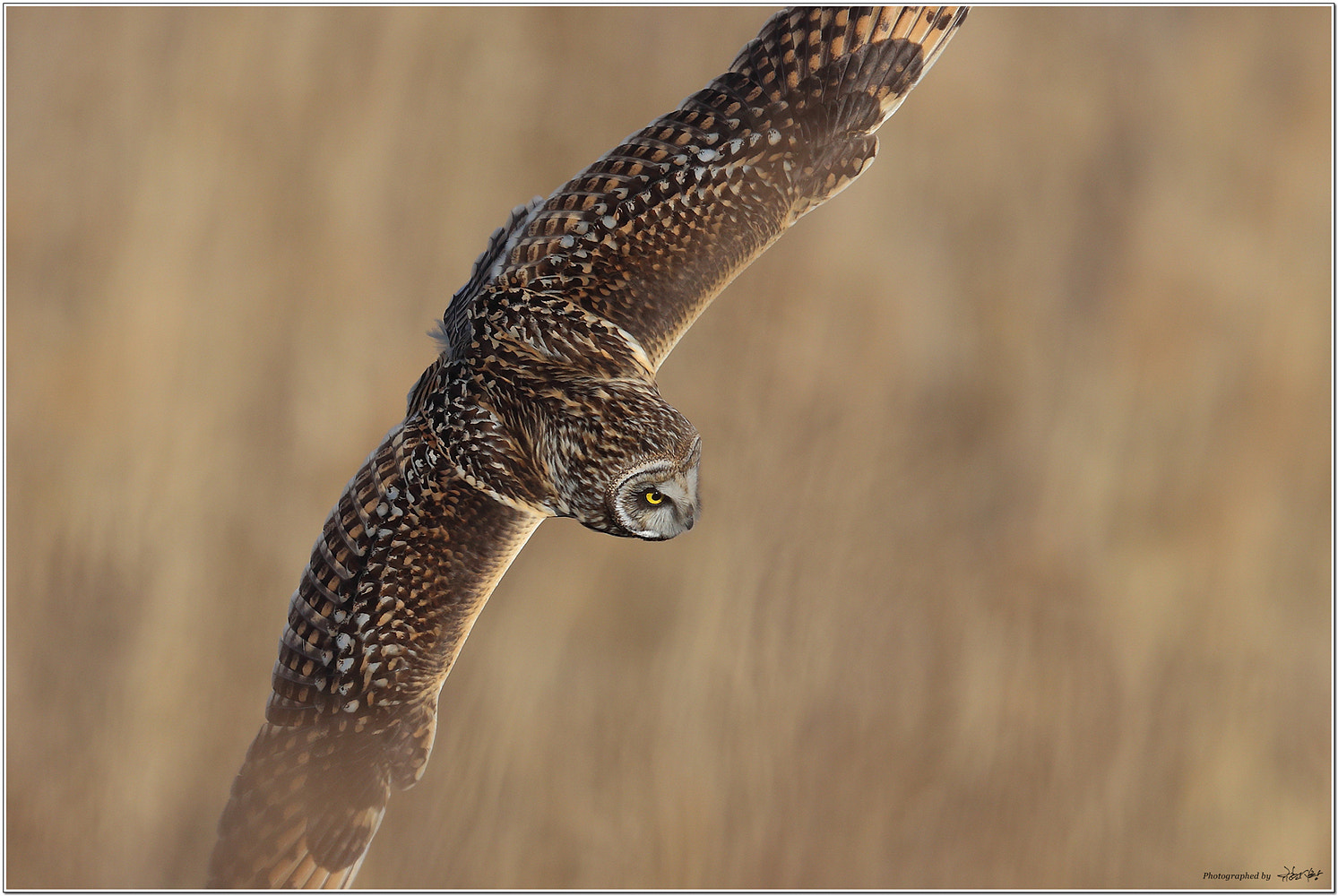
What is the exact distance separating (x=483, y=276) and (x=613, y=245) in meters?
0.11

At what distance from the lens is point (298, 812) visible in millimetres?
735

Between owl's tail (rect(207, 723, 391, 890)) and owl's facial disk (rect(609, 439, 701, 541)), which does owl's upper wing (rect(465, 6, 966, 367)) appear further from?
owl's tail (rect(207, 723, 391, 890))

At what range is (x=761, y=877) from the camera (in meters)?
1.94

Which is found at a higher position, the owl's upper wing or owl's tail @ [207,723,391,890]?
the owl's upper wing

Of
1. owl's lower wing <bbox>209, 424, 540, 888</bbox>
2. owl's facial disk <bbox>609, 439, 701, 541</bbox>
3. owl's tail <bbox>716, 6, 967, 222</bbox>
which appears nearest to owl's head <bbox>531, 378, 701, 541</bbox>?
owl's facial disk <bbox>609, 439, 701, 541</bbox>

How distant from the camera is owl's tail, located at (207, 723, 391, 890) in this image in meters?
0.73

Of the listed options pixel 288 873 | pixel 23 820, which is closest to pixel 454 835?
pixel 23 820

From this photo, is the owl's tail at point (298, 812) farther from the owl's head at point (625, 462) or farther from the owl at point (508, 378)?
the owl's head at point (625, 462)

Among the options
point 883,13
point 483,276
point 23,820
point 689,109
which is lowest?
point 23,820

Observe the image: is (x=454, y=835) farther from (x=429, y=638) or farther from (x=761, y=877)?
(x=429, y=638)

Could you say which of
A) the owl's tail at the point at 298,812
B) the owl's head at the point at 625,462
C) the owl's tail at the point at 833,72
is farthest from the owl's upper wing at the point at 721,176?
the owl's tail at the point at 298,812

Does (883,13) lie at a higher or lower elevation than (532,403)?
higher

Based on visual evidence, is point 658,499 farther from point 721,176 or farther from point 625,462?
point 721,176

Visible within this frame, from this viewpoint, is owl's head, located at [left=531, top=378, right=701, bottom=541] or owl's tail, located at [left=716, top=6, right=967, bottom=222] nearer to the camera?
owl's head, located at [left=531, top=378, right=701, bottom=541]
